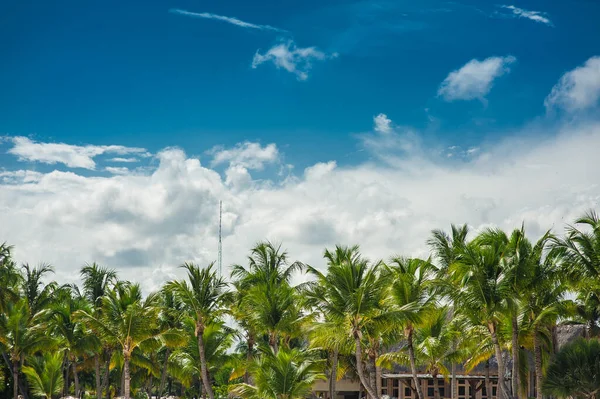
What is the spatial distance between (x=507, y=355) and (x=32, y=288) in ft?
117

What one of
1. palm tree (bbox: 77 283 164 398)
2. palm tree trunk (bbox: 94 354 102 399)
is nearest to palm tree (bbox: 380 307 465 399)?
palm tree (bbox: 77 283 164 398)

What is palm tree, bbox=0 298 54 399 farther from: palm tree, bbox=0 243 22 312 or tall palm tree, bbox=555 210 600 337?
tall palm tree, bbox=555 210 600 337

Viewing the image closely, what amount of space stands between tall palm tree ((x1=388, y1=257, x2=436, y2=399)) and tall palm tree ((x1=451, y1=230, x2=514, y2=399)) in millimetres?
1918

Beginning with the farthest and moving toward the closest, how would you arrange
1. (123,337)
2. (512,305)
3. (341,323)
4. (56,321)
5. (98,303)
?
(98,303) → (56,321) → (123,337) → (341,323) → (512,305)

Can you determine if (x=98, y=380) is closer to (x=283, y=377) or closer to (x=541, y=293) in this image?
(x=283, y=377)

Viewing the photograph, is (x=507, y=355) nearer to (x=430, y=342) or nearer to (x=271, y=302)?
(x=430, y=342)

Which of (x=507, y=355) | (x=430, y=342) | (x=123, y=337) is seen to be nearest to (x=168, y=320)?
(x=123, y=337)

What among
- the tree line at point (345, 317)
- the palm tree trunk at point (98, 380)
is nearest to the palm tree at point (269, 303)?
the tree line at point (345, 317)

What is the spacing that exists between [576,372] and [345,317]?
32.3ft

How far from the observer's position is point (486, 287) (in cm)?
3138

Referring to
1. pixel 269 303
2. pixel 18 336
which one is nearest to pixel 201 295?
pixel 269 303

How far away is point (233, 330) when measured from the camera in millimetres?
51125

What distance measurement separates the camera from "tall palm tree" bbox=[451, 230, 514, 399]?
3123cm

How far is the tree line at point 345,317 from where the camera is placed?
31656mm
